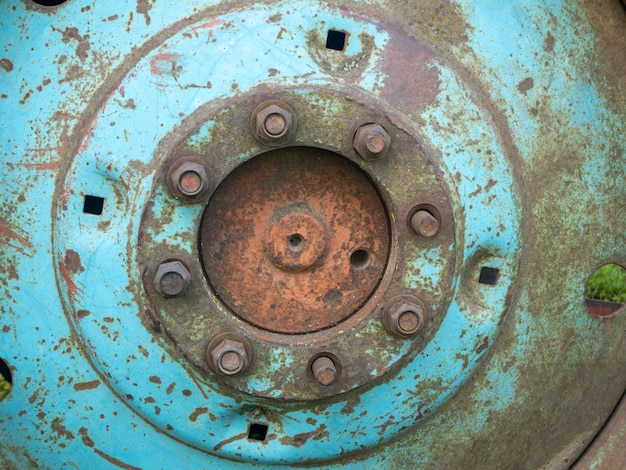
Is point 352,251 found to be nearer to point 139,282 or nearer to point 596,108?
point 139,282

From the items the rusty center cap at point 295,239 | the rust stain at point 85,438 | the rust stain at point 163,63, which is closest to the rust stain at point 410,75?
the rusty center cap at point 295,239

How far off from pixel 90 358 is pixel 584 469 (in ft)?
3.68

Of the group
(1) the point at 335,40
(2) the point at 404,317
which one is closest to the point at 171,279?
(2) the point at 404,317

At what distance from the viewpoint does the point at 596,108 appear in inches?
64.7

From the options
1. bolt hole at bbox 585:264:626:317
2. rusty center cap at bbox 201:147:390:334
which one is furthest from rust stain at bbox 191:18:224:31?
bolt hole at bbox 585:264:626:317

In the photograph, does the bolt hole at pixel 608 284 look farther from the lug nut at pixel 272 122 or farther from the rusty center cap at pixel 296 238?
the lug nut at pixel 272 122

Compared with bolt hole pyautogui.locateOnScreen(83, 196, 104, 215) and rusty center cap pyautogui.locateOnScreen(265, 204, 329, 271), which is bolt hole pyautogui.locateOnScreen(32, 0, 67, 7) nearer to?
bolt hole pyautogui.locateOnScreen(83, 196, 104, 215)

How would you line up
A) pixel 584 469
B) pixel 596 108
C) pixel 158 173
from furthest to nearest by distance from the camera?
pixel 584 469 → pixel 596 108 → pixel 158 173

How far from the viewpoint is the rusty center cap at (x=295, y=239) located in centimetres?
154

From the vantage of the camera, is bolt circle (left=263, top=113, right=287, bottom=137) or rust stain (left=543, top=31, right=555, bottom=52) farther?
rust stain (left=543, top=31, right=555, bottom=52)

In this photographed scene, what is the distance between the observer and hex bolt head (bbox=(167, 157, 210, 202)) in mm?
1398

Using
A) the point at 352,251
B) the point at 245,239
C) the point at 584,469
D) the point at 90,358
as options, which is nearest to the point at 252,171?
the point at 245,239

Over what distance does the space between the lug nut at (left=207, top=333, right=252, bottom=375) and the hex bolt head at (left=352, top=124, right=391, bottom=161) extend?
418mm

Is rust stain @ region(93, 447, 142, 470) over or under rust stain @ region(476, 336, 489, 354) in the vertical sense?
under
